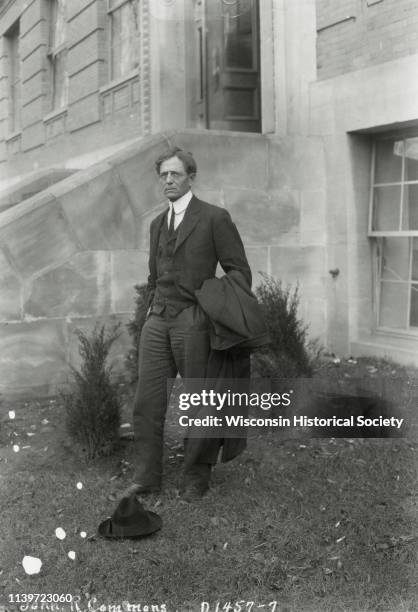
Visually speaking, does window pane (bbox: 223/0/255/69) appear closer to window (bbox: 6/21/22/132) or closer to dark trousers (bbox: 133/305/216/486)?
window (bbox: 6/21/22/132)

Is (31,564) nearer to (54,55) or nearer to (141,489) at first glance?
(141,489)

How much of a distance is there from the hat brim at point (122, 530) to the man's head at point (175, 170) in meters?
1.80

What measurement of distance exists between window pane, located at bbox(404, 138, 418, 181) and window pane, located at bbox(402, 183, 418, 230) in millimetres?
88

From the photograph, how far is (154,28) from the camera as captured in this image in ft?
23.1

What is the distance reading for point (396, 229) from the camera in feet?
22.3

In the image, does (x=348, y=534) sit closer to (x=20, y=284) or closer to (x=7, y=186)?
(x=20, y=284)

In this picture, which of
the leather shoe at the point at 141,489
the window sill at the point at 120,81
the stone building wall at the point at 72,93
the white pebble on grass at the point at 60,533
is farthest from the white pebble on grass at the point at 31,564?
the window sill at the point at 120,81

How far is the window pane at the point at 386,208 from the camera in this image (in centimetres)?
676

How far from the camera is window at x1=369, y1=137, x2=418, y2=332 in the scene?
662cm

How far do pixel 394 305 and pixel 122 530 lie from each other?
4.36 m

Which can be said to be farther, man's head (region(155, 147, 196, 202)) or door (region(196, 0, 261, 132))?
door (region(196, 0, 261, 132))

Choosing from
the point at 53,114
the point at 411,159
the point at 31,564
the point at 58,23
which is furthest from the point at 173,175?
the point at 411,159

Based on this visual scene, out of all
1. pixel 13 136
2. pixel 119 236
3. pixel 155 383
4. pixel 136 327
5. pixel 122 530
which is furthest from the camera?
pixel 119 236

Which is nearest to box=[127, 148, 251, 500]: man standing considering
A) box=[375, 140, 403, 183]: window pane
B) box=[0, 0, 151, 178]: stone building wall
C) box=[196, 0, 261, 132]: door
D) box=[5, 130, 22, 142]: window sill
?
box=[5, 130, 22, 142]: window sill
